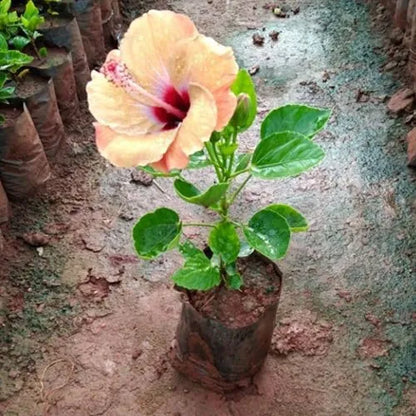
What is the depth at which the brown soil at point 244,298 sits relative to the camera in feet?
4.84

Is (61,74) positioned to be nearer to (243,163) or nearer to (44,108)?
(44,108)

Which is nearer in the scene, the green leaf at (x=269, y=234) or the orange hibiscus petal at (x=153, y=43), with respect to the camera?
the orange hibiscus petal at (x=153, y=43)

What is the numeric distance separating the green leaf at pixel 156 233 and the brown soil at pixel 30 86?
1.01m

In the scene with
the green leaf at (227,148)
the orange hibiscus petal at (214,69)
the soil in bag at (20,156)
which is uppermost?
the orange hibiscus petal at (214,69)

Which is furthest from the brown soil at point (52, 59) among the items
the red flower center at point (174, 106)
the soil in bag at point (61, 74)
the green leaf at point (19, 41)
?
the red flower center at point (174, 106)

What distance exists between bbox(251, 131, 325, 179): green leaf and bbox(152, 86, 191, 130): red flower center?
201 millimetres

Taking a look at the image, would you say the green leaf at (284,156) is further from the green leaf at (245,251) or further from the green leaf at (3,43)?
the green leaf at (3,43)

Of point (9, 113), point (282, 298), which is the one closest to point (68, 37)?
point (9, 113)

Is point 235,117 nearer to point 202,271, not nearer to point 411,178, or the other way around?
point 202,271

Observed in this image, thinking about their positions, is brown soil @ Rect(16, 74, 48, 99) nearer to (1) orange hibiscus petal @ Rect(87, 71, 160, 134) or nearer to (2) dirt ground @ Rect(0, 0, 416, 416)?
(2) dirt ground @ Rect(0, 0, 416, 416)

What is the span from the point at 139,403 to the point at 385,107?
1535 mm

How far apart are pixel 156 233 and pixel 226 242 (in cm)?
15

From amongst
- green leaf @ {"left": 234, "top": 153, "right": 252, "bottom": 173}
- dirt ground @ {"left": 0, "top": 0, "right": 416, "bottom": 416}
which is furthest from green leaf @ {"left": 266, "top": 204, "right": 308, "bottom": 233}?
dirt ground @ {"left": 0, "top": 0, "right": 416, "bottom": 416}

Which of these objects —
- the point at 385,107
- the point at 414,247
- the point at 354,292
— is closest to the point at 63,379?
the point at 354,292
